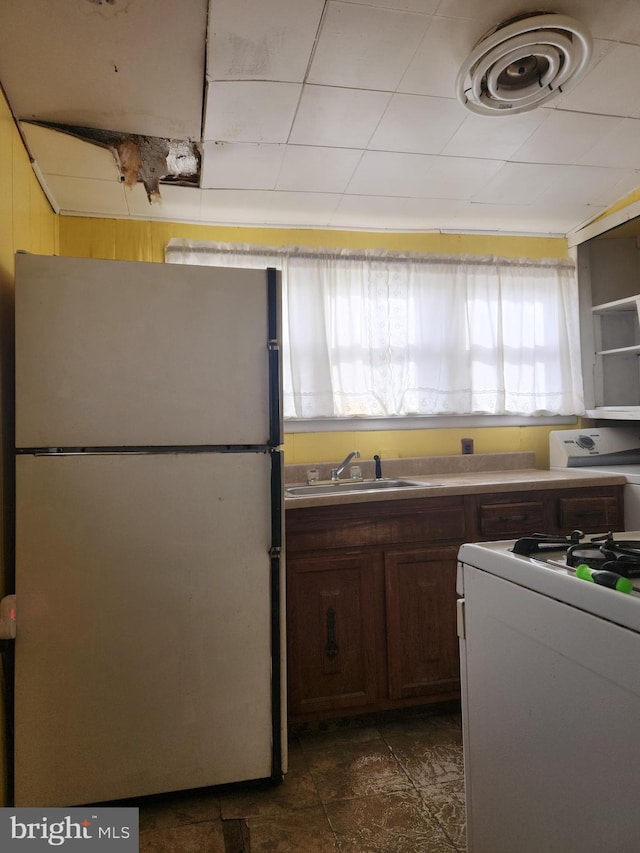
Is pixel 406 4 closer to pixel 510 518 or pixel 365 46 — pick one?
pixel 365 46

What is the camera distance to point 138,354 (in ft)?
5.82

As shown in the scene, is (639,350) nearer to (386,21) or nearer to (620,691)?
(386,21)

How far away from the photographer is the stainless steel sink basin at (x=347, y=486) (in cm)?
271

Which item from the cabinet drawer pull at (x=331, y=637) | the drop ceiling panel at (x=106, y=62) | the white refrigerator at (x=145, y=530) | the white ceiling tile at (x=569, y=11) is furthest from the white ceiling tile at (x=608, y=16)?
the cabinet drawer pull at (x=331, y=637)

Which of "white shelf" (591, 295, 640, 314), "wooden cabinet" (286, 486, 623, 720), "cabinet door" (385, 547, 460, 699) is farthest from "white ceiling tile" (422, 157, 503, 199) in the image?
"cabinet door" (385, 547, 460, 699)

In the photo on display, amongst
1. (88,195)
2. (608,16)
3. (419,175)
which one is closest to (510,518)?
(419,175)

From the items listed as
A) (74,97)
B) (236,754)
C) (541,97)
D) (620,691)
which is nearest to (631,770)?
(620,691)

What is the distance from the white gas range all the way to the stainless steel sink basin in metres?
1.52

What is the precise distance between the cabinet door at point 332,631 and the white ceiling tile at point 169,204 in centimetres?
173

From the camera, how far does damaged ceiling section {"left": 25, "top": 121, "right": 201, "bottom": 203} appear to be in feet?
6.83

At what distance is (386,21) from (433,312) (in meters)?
1.62

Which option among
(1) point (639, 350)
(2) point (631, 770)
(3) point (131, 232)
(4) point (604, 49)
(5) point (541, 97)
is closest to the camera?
(2) point (631, 770)

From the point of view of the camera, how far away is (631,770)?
776 mm

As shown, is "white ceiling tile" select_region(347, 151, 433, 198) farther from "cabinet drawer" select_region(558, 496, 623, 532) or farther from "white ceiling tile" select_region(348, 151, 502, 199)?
"cabinet drawer" select_region(558, 496, 623, 532)
